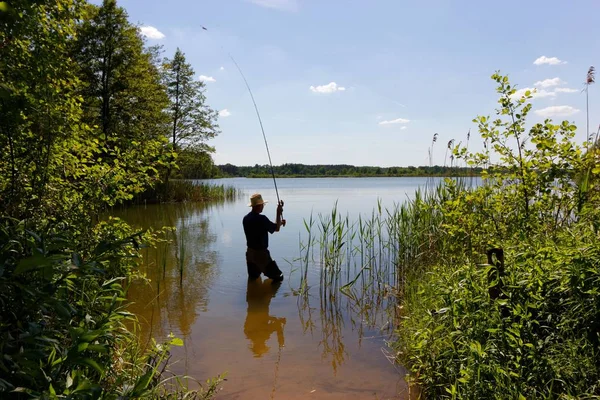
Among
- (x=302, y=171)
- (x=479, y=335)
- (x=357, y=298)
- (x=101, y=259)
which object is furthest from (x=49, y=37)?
(x=302, y=171)

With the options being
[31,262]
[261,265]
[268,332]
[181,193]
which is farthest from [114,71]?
[31,262]

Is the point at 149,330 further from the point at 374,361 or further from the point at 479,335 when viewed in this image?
the point at 479,335

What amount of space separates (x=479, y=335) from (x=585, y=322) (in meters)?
0.77

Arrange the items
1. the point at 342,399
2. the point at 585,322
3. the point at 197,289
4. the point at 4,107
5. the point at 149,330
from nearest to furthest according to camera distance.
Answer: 1. the point at 4,107
2. the point at 585,322
3. the point at 342,399
4. the point at 149,330
5. the point at 197,289

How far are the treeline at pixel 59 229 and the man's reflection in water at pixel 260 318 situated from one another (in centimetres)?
127

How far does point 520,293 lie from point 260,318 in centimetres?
377

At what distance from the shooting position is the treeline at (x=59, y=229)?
1.85m

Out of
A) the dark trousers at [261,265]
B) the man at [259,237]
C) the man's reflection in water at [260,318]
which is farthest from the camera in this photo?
the dark trousers at [261,265]

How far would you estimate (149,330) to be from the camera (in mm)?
5375

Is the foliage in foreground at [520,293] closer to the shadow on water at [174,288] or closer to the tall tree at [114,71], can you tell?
the shadow on water at [174,288]

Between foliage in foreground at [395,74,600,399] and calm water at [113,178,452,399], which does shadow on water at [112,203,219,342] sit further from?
foliage in foreground at [395,74,600,399]

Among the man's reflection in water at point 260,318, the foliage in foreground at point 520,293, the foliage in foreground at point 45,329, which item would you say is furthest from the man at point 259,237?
the foliage in foreground at point 45,329

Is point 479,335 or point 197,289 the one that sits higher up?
point 479,335

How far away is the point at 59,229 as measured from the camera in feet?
10.5
